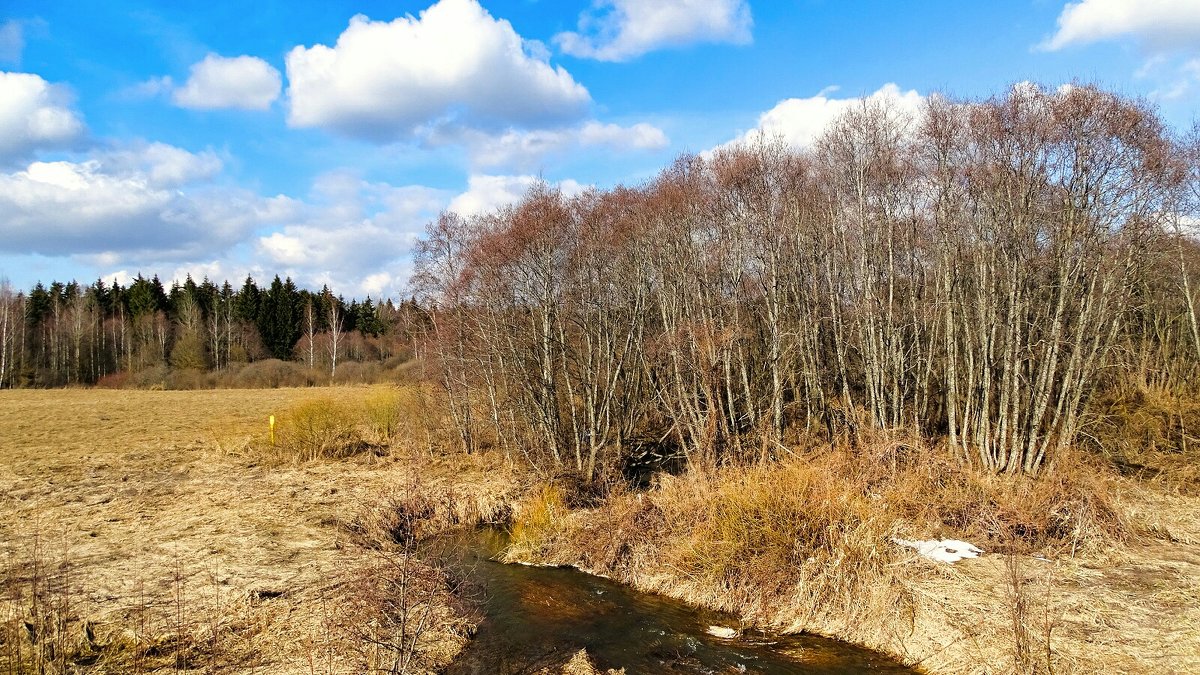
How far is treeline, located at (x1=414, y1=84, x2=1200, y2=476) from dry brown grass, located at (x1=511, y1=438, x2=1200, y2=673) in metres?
2.95

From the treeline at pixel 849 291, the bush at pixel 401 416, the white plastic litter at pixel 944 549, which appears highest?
the treeline at pixel 849 291

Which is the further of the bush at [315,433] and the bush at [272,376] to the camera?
the bush at [272,376]

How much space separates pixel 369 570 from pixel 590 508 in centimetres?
727

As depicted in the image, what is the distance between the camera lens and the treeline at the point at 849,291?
547 inches

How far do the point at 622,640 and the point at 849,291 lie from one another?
12320mm

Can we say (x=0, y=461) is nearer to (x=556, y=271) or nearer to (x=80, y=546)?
(x=80, y=546)

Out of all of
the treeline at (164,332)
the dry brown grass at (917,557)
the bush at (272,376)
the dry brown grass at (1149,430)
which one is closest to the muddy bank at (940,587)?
the dry brown grass at (917,557)

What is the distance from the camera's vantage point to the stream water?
8492mm

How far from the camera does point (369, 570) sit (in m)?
8.12

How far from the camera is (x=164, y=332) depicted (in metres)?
56.9

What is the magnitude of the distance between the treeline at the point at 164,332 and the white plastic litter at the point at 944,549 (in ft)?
137

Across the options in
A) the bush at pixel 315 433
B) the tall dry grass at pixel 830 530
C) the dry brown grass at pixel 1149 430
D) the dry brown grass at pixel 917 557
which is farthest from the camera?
the bush at pixel 315 433

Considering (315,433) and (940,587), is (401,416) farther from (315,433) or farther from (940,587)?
(940,587)

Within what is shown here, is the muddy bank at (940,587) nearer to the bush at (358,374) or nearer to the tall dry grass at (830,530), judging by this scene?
the tall dry grass at (830,530)
